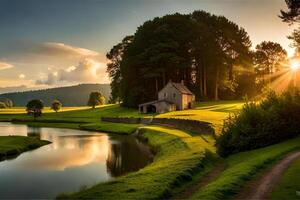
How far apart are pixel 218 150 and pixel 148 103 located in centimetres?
6329

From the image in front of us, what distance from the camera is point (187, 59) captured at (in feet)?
383

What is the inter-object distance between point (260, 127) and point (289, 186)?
55.3 ft

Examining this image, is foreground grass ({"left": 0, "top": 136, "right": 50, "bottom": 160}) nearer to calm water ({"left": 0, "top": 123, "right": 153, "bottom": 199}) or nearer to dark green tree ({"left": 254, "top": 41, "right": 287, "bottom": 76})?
calm water ({"left": 0, "top": 123, "right": 153, "bottom": 199})

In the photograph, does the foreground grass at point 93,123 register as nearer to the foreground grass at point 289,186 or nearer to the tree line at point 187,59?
the tree line at point 187,59

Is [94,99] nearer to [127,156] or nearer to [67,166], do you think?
[127,156]

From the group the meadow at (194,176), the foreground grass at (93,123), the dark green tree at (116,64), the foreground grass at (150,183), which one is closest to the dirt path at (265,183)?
the meadow at (194,176)

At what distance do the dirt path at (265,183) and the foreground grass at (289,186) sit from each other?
40 cm

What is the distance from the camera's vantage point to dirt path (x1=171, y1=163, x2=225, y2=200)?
80.6 feet

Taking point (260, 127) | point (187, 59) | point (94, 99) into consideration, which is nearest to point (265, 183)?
point (260, 127)

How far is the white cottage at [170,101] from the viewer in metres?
101

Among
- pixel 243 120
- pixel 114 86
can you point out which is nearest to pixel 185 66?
pixel 114 86

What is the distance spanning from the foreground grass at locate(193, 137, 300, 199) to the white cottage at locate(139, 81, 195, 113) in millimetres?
62922

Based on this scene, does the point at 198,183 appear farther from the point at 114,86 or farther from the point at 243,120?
the point at 114,86

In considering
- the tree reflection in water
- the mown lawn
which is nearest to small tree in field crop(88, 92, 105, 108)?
the mown lawn
